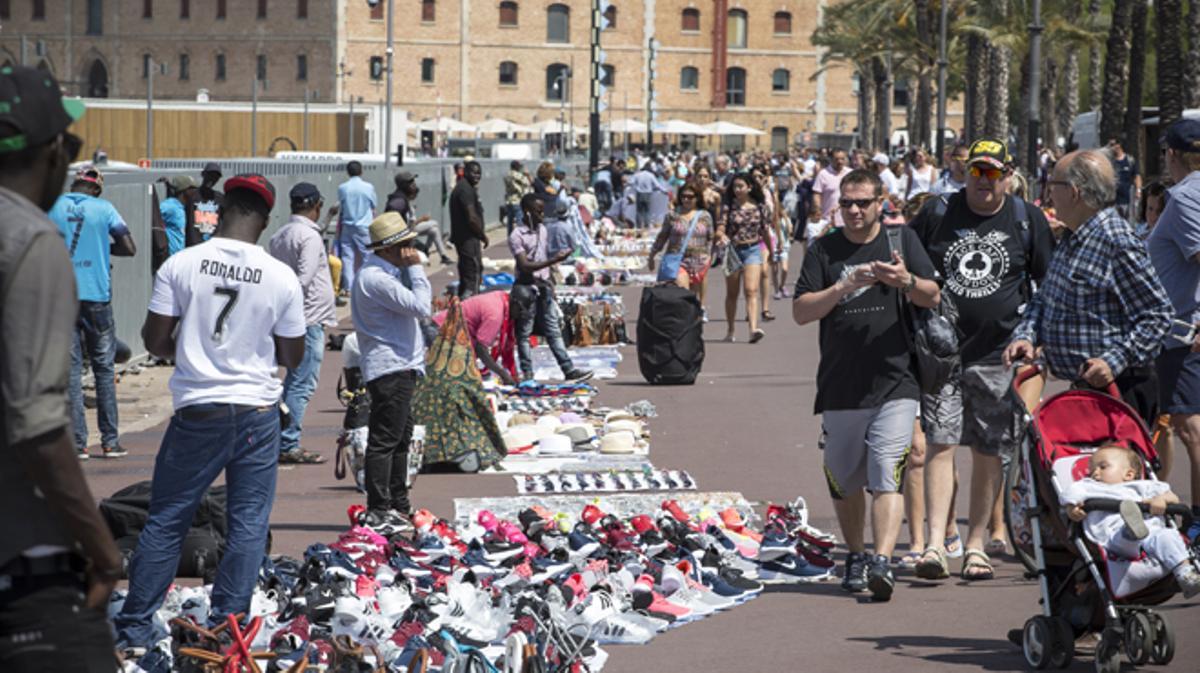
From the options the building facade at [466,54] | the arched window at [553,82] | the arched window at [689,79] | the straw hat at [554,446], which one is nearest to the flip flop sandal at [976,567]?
the straw hat at [554,446]

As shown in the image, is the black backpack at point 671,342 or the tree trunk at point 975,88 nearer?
the black backpack at point 671,342

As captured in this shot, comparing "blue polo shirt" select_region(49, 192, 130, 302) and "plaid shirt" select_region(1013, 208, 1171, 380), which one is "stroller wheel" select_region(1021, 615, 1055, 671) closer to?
"plaid shirt" select_region(1013, 208, 1171, 380)

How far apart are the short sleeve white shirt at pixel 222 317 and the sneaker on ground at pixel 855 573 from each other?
287 cm

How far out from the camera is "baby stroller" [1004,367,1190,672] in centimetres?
673

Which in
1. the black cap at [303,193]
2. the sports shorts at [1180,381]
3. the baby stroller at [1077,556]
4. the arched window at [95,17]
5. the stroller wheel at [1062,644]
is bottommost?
the stroller wheel at [1062,644]

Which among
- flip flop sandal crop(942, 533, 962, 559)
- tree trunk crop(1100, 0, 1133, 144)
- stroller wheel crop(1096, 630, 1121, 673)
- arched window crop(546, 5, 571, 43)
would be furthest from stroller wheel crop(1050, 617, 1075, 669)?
arched window crop(546, 5, 571, 43)

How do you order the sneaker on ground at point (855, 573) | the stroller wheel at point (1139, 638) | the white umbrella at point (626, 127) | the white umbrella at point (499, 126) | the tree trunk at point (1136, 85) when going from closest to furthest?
the stroller wheel at point (1139, 638)
the sneaker on ground at point (855, 573)
the tree trunk at point (1136, 85)
the white umbrella at point (626, 127)
the white umbrella at point (499, 126)

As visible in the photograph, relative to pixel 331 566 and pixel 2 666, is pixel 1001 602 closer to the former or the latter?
pixel 331 566

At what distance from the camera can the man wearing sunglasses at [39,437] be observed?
3740 mm

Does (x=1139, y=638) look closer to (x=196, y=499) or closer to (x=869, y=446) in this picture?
(x=869, y=446)

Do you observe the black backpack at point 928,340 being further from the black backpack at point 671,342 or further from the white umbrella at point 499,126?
the white umbrella at point 499,126

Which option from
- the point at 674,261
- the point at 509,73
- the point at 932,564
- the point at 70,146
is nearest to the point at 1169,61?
the point at 674,261

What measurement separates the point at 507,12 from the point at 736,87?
1519 cm

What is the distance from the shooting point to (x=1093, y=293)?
7.81 metres
